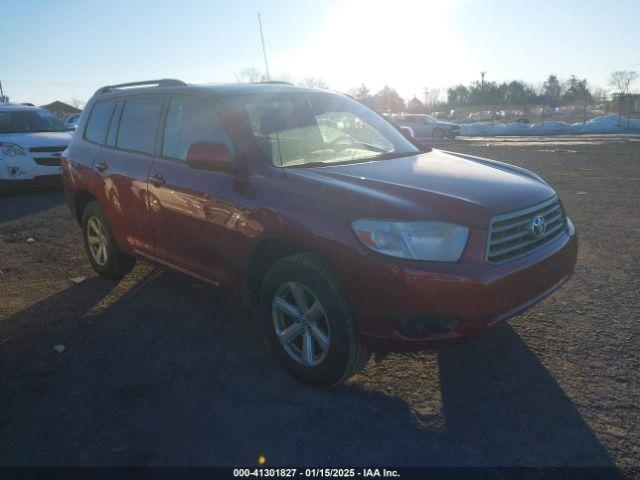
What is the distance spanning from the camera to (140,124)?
4.06 metres

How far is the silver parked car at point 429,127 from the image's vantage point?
1145 inches

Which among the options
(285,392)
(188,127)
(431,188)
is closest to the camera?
(431,188)

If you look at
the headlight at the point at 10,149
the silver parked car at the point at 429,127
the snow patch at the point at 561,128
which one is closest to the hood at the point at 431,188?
the headlight at the point at 10,149

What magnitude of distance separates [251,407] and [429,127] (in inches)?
1156

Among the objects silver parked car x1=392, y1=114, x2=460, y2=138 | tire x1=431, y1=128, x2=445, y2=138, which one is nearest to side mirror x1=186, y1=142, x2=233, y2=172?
silver parked car x1=392, y1=114, x2=460, y2=138

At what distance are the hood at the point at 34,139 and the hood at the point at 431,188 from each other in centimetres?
798

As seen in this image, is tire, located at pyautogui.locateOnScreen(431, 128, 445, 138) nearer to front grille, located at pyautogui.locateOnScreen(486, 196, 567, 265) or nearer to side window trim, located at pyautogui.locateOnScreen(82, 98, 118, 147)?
side window trim, located at pyautogui.locateOnScreen(82, 98, 118, 147)

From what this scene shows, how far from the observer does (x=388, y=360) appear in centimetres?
311

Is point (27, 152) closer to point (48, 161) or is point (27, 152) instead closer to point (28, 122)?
point (48, 161)

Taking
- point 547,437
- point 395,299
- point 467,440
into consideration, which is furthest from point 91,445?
point 547,437

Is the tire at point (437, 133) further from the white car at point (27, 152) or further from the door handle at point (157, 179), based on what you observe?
the door handle at point (157, 179)

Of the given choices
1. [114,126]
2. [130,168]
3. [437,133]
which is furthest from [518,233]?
[437,133]

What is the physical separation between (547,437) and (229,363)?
6.34 feet

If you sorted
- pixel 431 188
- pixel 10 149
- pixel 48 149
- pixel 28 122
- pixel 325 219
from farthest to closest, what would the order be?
pixel 28 122
pixel 48 149
pixel 10 149
pixel 431 188
pixel 325 219
